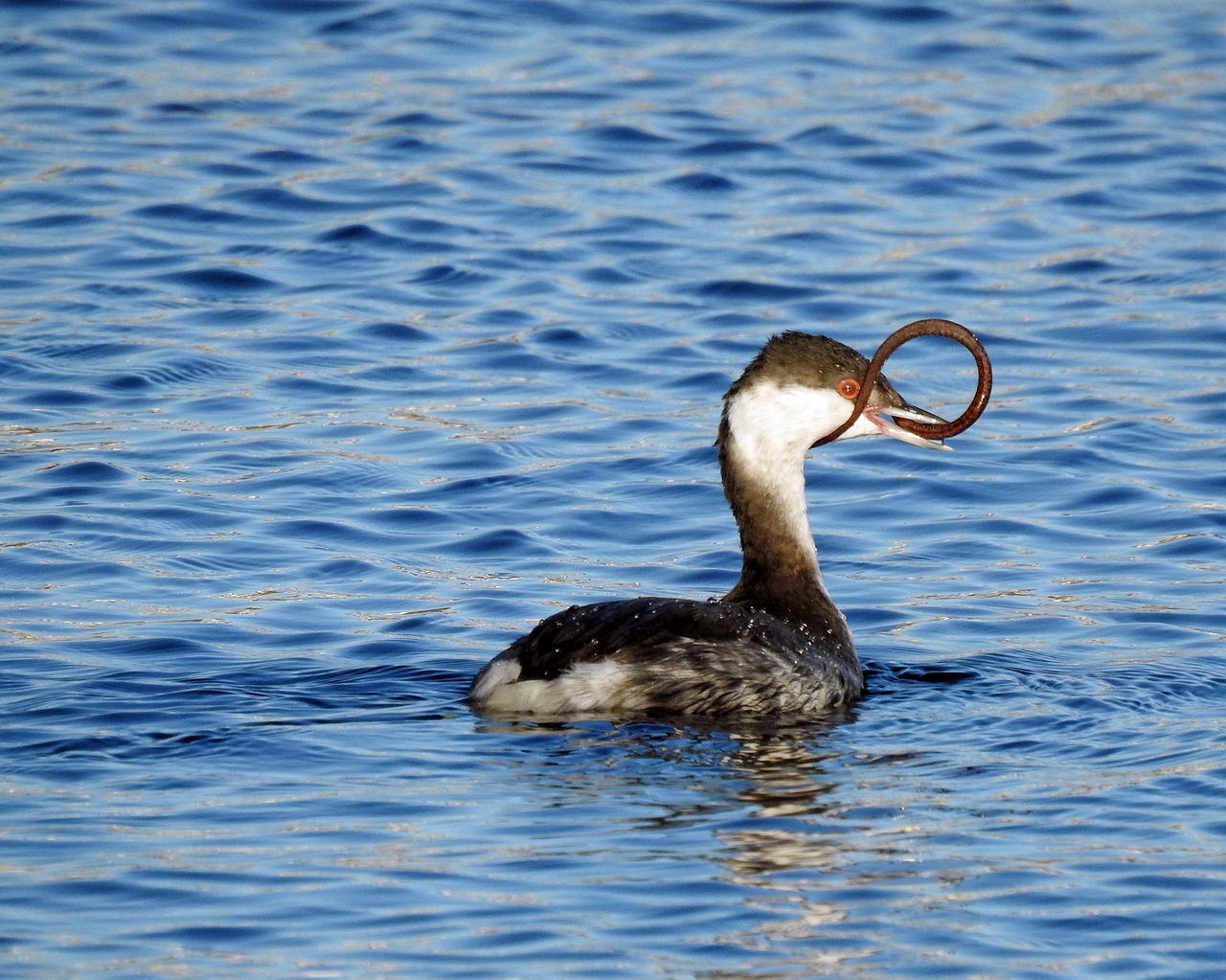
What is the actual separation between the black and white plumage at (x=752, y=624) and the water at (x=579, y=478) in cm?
18

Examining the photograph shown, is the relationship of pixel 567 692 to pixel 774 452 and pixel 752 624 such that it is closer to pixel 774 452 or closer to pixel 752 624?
pixel 752 624

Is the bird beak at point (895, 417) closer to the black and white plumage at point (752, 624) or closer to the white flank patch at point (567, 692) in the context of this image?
the black and white plumage at point (752, 624)

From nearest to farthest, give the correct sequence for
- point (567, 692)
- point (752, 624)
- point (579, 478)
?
point (567, 692) < point (752, 624) < point (579, 478)

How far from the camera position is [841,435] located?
29.5ft

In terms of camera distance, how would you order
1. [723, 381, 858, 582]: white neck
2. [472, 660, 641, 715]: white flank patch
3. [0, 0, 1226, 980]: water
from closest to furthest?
[0, 0, 1226, 980]: water < [472, 660, 641, 715]: white flank patch < [723, 381, 858, 582]: white neck

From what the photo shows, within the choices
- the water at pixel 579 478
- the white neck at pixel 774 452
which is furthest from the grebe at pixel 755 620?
the water at pixel 579 478

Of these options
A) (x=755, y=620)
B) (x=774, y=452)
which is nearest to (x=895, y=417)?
(x=774, y=452)

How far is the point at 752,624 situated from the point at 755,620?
65 mm

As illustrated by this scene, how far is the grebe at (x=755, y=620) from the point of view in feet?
26.1

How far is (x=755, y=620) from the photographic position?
8.42 metres

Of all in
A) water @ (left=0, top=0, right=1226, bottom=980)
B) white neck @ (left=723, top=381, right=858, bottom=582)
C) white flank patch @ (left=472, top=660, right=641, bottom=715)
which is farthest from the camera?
white neck @ (left=723, top=381, right=858, bottom=582)

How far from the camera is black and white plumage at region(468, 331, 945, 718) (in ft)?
26.1

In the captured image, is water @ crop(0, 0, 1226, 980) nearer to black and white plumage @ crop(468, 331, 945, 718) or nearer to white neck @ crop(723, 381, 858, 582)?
black and white plumage @ crop(468, 331, 945, 718)

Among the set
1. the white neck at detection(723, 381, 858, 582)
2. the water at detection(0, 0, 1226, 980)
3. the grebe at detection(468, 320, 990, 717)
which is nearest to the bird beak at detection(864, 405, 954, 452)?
the grebe at detection(468, 320, 990, 717)
